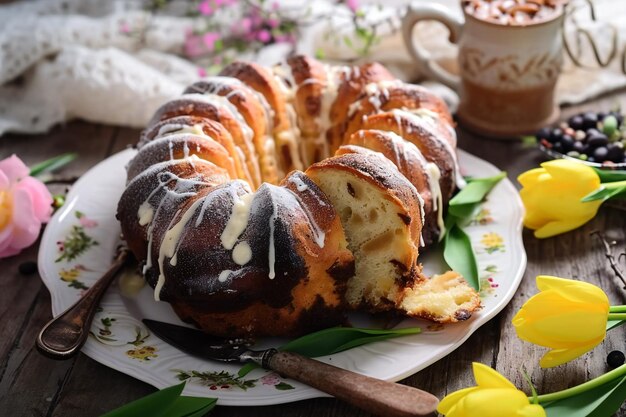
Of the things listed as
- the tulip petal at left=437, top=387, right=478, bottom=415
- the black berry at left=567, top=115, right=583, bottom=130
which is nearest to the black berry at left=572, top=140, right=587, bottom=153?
the black berry at left=567, top=115, right=583, bottom=130

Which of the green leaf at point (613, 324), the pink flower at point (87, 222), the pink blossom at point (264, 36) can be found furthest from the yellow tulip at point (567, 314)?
the pink blossom at point (264, 36)

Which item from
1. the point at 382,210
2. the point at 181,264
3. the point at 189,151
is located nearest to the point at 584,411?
the point at 382,210

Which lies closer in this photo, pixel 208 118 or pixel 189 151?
pixel 189 151

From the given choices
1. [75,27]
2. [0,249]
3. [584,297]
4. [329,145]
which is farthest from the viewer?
[75,27]

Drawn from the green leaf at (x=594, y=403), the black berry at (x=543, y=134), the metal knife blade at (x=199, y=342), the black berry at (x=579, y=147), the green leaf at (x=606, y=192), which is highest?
the green leaf at (x=606, y=192)

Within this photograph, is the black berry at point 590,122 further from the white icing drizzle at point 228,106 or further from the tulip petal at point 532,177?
the white icing drizzle at point 228,106

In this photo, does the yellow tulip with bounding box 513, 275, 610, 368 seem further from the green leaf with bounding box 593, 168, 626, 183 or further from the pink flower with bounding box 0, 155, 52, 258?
the pink flower with bounding box 0, 155, 52, 258

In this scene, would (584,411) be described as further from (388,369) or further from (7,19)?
(7,19)
